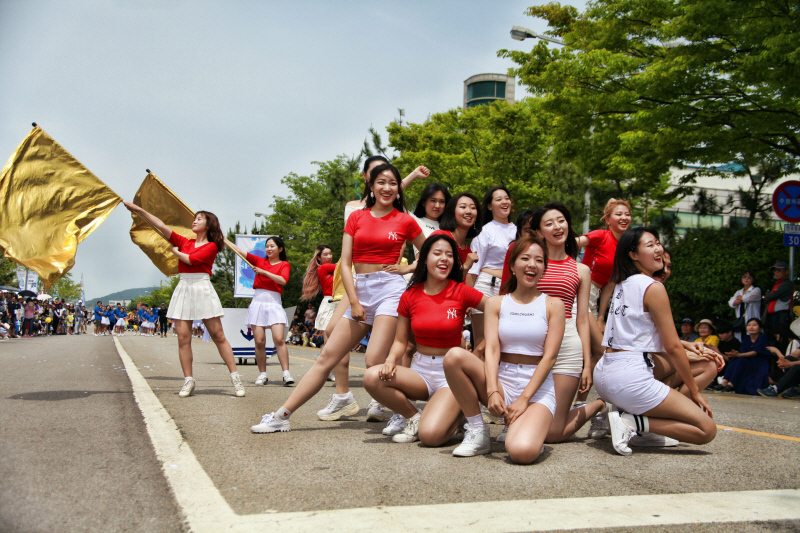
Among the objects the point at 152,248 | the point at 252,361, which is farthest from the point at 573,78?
the point at 152,248

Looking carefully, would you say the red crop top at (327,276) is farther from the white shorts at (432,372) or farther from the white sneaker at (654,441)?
the white sneaker at (654,441)

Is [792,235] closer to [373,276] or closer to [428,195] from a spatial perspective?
[428,195]

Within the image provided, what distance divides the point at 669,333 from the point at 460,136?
23.4 m

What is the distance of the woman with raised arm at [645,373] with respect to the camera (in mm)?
4387

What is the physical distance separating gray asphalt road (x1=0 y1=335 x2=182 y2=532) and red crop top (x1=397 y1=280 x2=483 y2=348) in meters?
1.94

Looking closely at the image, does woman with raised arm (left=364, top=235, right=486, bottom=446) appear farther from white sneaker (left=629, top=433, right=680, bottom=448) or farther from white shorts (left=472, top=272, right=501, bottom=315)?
white sneaker (left=629, top=433, right=680, bottom=448)

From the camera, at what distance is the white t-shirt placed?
605 cm

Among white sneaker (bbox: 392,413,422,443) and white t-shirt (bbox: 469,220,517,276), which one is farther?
white t-shirt (bbox: 469,220,517,276)

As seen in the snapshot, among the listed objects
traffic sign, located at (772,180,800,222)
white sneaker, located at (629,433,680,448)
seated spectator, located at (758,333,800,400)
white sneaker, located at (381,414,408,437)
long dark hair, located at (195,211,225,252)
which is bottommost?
seated spectator, located at (758,333,800,400)

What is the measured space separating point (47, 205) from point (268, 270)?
3.22m

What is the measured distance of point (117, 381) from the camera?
8.24 m

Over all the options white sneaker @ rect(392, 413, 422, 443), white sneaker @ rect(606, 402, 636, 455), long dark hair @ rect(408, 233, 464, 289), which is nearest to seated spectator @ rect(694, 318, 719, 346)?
white sneaker @ rect(606, 402, 636, 455)

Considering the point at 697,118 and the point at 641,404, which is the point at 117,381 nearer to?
the point at 641,404

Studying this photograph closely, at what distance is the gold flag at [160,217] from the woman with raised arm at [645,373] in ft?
16.9
